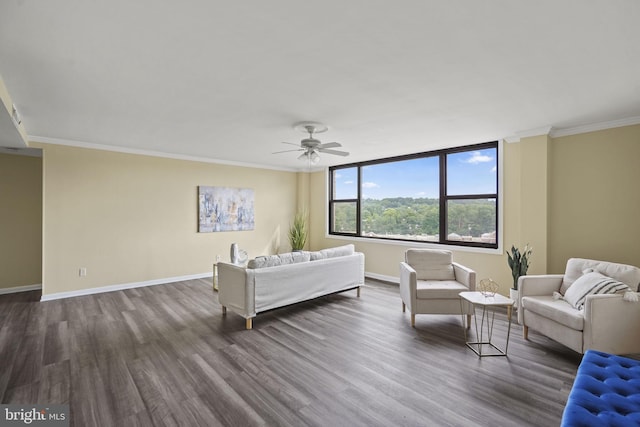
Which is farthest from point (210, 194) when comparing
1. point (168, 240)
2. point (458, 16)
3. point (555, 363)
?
point (555, 363)

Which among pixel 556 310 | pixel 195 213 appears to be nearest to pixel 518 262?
pixel 556 310

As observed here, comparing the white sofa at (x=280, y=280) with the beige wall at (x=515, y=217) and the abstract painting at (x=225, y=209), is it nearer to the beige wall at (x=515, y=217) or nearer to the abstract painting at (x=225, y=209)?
the beige wall at (x=515, y=217)

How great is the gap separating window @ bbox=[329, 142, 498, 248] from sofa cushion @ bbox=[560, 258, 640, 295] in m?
1.31

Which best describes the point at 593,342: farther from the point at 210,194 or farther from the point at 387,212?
the point at 210,194

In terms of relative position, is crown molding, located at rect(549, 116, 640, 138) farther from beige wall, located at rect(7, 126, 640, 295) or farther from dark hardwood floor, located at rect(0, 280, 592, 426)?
dark hardwood floor, located at rect(0, 280, 592, 426)

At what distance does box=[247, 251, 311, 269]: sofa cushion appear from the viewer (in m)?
3.63

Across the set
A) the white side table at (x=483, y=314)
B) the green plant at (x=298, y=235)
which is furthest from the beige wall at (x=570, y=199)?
the green plant at (x=298, y=235)

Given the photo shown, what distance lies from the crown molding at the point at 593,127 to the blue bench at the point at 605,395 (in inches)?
122

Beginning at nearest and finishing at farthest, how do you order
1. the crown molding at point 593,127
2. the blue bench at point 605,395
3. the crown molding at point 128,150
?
the blue bench at point 605,395
the crown molding at point 593,127
the crown molding at point 128,150

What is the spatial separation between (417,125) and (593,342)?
283cm

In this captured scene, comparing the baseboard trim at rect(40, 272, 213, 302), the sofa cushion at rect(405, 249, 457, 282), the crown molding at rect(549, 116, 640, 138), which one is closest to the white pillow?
the sofa cushion at rect(405, 249, 457, 282)

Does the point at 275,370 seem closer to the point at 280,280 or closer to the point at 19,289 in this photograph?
the point at 280,280

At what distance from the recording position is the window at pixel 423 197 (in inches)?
188

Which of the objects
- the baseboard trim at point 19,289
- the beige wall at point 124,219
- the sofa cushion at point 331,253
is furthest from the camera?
the baseboard trim at point 19,289
